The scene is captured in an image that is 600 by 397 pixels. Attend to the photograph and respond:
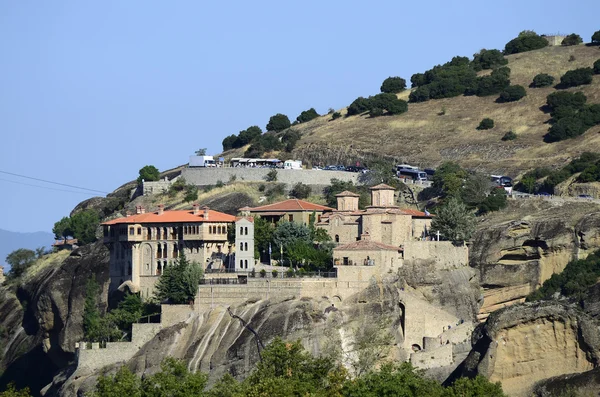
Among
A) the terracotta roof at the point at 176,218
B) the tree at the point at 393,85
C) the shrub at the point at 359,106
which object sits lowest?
the terracotta roof at the point at 176,218

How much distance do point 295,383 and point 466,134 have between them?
9077 centimetres

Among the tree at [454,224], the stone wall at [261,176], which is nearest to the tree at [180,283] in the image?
the tree at [454,224]

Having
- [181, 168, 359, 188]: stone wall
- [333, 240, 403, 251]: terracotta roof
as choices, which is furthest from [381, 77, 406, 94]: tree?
[333, 240, 403, 251]: terracotta roof

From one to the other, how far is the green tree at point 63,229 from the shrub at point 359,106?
4297 cm

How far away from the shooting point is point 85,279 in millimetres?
132875

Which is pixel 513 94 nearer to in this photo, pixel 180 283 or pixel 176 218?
pixel 176 218

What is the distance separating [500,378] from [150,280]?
48097 mm

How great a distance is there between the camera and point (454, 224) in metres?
124

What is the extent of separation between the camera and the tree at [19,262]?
152 m

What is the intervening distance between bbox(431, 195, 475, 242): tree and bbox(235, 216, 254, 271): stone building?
47.2 ft

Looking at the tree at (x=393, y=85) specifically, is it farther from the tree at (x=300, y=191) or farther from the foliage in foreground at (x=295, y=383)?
the foliage in foreground at (x=295, y=383)

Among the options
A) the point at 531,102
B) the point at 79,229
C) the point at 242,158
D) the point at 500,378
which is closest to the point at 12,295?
the point at 79,229

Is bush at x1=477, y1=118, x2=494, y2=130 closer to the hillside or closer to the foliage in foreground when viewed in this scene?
the hillside

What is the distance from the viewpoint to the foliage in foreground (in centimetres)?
8181
